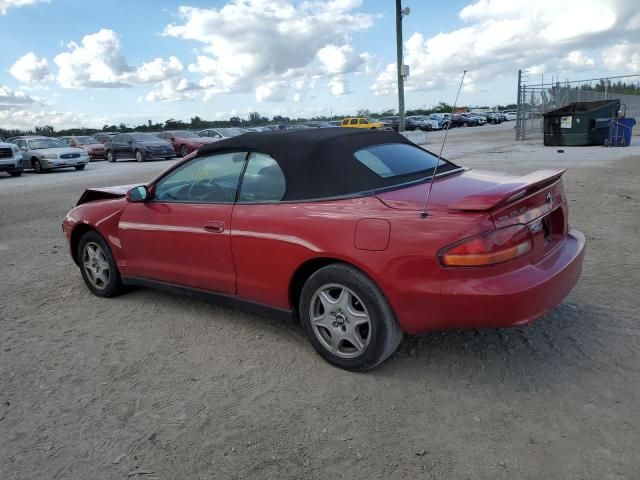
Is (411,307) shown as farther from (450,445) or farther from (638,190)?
(638,190)

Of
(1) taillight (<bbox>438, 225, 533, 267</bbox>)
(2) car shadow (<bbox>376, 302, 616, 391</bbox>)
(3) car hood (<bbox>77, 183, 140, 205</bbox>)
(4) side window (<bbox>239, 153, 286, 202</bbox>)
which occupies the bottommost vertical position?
(2) car shadow (<bbox>376, 302, 616, 391</bbox>)

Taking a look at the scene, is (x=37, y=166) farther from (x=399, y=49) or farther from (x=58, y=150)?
(x=399, y=49)

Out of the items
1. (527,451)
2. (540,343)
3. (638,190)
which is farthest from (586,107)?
(527,451)

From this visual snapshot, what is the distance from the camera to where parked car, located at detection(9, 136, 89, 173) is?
69.1ft

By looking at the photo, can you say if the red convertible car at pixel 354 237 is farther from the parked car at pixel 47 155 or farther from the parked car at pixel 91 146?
the parked car at pixel 91 146

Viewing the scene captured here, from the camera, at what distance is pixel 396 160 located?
3.77 meters

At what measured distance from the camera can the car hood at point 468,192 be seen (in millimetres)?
2854

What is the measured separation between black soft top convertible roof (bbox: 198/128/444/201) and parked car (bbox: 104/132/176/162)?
890 inches

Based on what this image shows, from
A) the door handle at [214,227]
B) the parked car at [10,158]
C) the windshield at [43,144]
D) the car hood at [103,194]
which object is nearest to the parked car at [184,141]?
the windshield at [43,144]

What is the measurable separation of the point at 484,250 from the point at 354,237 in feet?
2.39

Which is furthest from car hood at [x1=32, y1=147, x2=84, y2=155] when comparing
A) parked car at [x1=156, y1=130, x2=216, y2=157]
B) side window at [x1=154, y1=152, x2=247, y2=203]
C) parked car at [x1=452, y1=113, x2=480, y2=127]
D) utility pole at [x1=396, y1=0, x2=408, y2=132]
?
parked car at [x1=452, y1=113, x2=480, y2=127]

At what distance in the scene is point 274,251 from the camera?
11.3 feet

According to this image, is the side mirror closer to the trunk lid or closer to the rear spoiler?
the trunk lid

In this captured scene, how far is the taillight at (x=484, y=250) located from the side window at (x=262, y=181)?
124 centimetres
